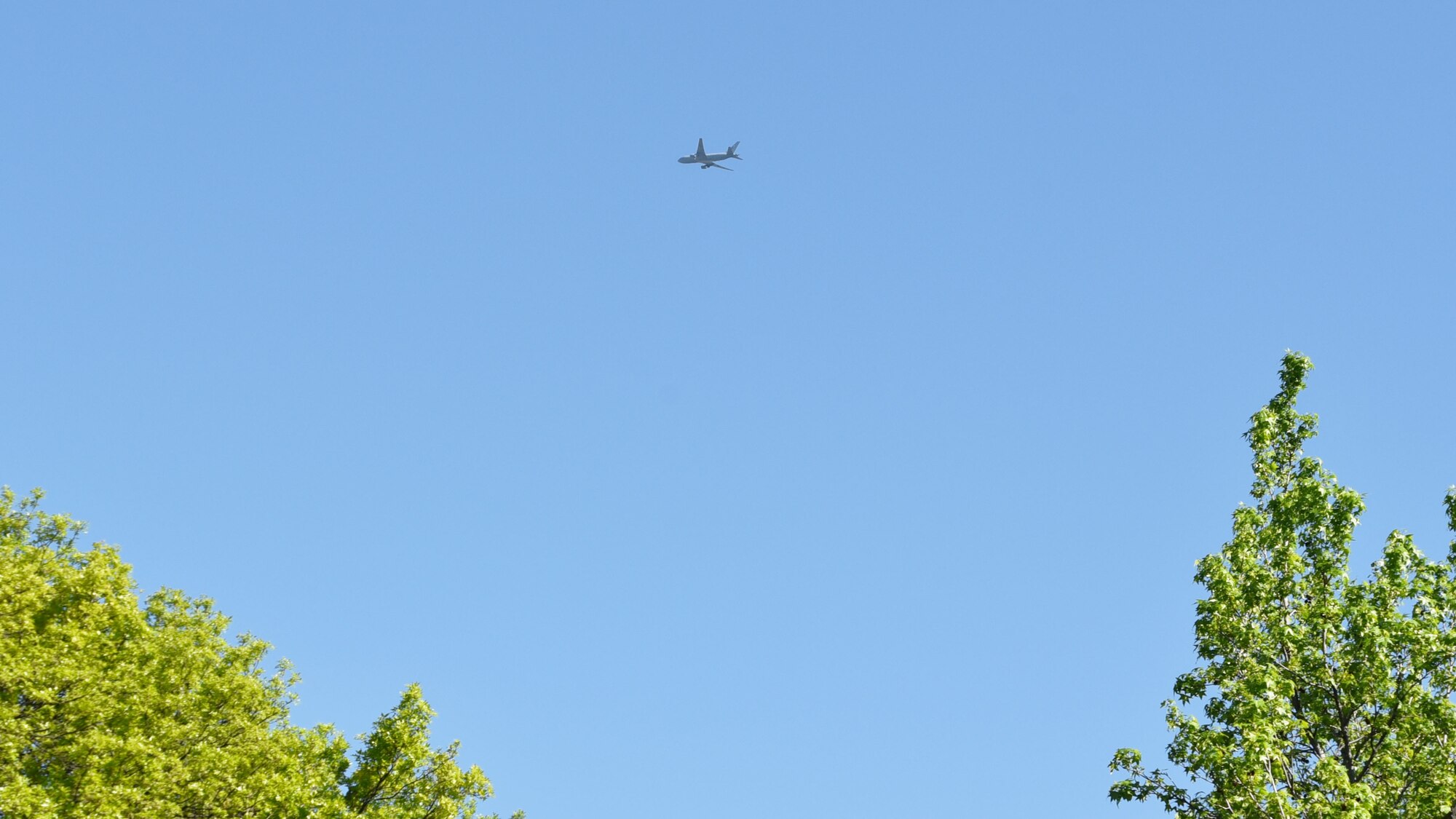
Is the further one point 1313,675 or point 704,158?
point 704,158

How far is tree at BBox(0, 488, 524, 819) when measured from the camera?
27.9 metres

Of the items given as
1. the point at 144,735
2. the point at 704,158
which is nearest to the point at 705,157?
the point at 704,158

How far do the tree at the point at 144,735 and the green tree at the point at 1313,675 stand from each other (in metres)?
20.8

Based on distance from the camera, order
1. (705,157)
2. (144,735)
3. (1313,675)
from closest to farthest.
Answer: (1313,675), (144,735), (705,157)

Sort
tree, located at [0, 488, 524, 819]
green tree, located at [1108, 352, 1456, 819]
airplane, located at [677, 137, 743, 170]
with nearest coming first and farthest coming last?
green tree, located at [1108, 352, 1456, 819] < tree, located at [0, 488, 524, 819] < airplane, located at [677, 137, 743, 170]

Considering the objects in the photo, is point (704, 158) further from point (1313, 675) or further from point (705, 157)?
point (1313, 675)

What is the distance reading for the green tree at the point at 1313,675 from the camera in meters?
20.3

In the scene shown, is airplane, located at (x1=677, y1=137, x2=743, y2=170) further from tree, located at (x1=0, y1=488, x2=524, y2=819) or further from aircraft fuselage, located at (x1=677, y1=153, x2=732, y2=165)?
tree, located at (x1=0, y1=488, x2=524, y2=819)

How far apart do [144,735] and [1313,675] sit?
2904 cm

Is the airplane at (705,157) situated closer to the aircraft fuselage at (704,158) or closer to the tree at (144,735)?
the aircraft fuselage at (704,158)

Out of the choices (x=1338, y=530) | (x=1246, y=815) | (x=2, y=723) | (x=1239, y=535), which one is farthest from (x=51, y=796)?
(x=1338, y=530)

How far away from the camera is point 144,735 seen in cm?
3052

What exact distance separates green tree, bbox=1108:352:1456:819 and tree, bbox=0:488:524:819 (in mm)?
20778

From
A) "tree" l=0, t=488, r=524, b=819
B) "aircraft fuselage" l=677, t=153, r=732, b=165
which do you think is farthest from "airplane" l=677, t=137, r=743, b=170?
"tree" l=0, t=488, r=524, b=819
